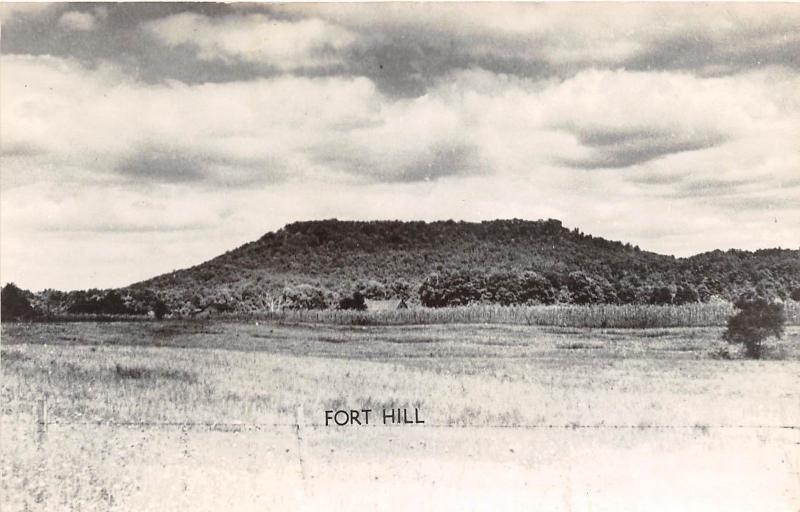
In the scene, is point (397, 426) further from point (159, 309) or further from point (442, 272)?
point (159, 309)

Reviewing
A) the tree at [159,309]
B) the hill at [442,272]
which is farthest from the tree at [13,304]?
the tree at [159,309]

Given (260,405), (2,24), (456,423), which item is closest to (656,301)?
(456,423)

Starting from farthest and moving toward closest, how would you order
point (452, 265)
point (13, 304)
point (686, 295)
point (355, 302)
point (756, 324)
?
point (355, 302) < point (452, 265) < point (686, 295) < point (756, 324) < point (13, 304)

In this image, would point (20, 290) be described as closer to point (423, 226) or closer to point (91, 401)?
point (91, 401)

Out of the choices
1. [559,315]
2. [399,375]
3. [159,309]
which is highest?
[159,309]

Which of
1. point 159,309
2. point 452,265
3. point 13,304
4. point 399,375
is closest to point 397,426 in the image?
point 399,375

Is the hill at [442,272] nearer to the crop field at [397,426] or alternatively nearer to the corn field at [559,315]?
the corn field at [559,315]

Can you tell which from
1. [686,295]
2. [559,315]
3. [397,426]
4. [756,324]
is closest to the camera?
[397,426]

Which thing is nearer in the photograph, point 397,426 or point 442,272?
point 397,426
